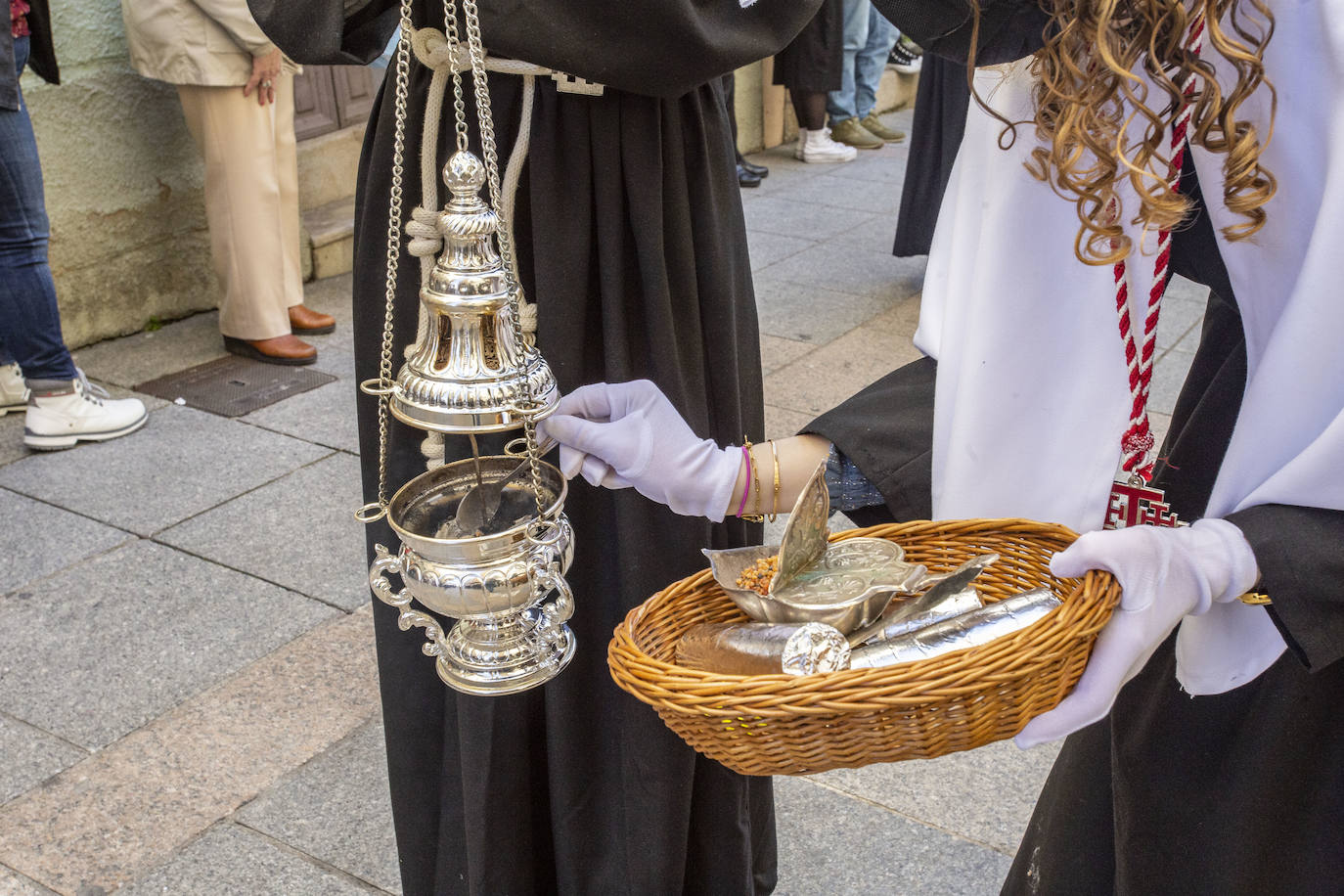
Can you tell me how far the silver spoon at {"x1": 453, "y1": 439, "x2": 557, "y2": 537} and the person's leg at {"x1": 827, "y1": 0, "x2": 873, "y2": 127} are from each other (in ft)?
22.3

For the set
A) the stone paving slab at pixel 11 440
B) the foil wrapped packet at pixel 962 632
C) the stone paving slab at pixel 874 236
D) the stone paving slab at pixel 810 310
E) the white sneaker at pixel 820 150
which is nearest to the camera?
the foil wrapped packet at pixel 962 632

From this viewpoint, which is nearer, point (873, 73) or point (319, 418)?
point (319, 418)

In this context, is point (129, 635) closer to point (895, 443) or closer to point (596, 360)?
point (596, 360)

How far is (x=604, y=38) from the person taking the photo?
1497mm

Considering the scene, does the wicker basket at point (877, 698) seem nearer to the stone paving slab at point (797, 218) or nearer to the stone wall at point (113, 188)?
the stone wall at point (113, 188)

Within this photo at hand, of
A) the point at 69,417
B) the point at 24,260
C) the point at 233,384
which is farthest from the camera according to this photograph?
the point at 233,384

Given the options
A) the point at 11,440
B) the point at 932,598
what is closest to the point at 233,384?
the point at 11,440

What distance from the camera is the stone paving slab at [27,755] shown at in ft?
8.53

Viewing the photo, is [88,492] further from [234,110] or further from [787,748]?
[787,748]

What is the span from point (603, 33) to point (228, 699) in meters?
1.96

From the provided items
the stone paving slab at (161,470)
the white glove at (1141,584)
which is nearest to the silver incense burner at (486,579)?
the white glove at (1141,584)

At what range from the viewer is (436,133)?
1626 mm

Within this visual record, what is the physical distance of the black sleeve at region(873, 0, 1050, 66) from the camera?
4.60 feet

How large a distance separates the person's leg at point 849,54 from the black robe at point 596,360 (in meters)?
6.25
